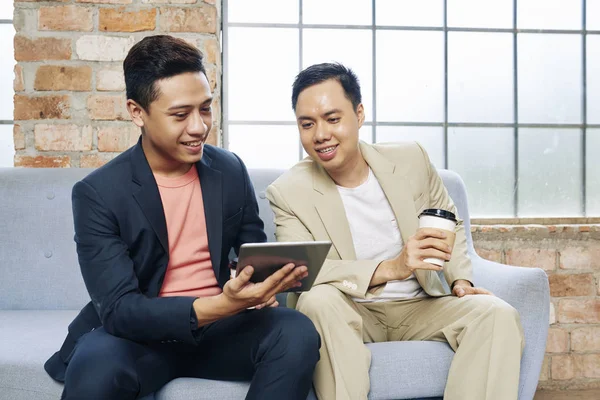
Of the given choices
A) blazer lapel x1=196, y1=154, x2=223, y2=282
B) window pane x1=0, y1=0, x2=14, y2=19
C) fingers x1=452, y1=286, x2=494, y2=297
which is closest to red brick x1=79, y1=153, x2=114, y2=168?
window pane x1=0, y1=0, x2=14, y2=19

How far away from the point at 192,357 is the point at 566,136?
2.04m

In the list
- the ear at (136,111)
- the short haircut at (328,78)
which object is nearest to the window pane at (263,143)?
the short haircut at (328,78)

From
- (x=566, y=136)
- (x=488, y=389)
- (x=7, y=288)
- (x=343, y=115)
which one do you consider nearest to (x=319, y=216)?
(x=343, y=115)

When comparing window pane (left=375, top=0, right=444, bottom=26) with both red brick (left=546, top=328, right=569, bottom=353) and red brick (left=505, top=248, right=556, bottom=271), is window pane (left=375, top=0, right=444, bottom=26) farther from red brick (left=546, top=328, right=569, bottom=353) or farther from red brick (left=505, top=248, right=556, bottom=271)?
red brick (left=546, top=328, right=569, bottom=353)

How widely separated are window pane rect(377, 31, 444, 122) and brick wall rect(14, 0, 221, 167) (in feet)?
2.51

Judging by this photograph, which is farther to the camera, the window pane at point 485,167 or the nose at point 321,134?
the window pane at point 485,167

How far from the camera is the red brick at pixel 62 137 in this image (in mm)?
2354

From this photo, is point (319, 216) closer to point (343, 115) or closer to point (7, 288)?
point (343, 115)

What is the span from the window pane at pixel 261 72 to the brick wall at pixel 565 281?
103cm

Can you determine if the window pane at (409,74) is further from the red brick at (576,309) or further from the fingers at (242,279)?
the fingers at (242,279)

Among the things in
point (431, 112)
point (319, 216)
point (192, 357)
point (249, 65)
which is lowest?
point (192, 357)

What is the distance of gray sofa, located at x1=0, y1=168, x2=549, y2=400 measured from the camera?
1505 millimetres

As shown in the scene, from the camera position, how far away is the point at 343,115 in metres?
1.82

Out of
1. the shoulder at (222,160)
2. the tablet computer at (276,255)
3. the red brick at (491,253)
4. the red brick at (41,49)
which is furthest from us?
the red brick at (491,253)
